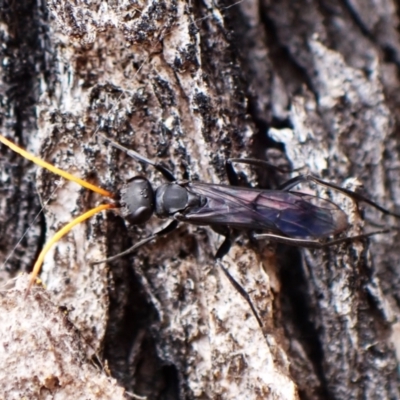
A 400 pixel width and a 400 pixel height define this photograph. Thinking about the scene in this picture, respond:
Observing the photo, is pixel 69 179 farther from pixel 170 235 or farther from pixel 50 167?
pixel 170 235

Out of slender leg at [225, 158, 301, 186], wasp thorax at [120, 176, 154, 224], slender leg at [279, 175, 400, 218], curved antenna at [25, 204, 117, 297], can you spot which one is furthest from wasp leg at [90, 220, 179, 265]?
slender leg at [279, 175, 400, 218]

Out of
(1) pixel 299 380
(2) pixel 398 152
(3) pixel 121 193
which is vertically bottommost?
(1) pixel 299 380

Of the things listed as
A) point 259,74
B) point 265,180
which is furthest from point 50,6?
point 265,180

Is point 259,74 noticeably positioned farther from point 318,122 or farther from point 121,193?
point 121,193

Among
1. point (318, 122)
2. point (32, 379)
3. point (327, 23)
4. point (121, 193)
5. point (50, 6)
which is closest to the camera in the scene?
point (32, 379)

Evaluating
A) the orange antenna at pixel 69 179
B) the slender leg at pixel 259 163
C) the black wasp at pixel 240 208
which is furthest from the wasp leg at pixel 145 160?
the slender leg at pixel 259 163

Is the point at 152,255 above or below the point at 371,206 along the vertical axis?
below

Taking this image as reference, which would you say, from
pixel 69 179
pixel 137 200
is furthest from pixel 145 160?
pixel 69 179
